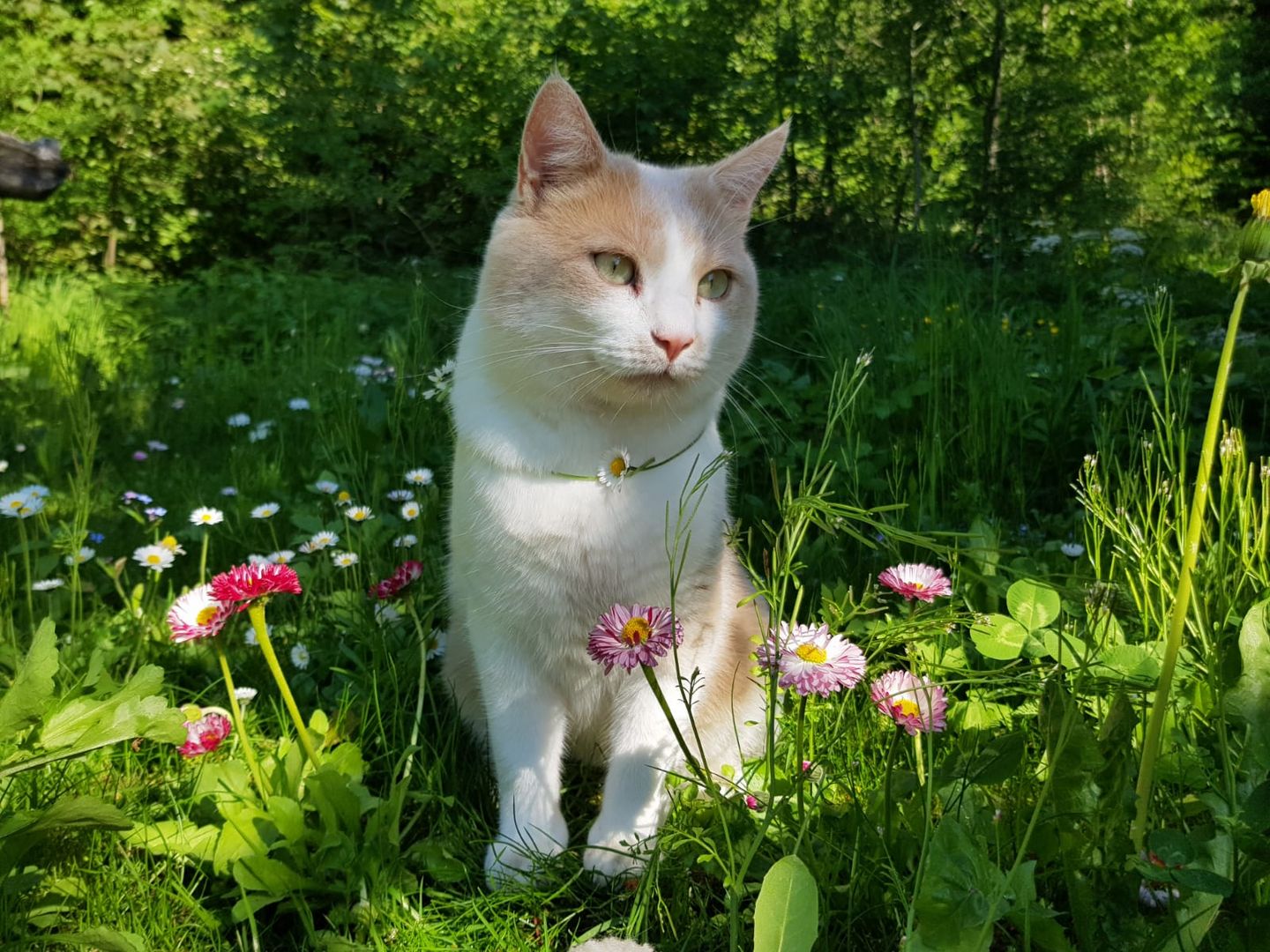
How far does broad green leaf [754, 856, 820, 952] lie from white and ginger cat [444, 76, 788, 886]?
0.54m

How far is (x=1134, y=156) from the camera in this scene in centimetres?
718

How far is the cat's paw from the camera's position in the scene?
135cm

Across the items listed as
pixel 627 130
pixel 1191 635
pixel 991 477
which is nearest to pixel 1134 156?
pixel 627 130

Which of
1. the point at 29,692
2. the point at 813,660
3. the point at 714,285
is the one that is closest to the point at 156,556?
the point at 29,692

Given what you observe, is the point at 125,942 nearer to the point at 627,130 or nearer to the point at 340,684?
the point at 340,684

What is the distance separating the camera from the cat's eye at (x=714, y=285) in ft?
5.18

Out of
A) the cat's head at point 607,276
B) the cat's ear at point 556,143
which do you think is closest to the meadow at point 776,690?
the cat's head at point 607,276

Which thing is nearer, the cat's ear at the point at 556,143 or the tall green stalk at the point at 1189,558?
the tall green stalk at the point at 1189,558

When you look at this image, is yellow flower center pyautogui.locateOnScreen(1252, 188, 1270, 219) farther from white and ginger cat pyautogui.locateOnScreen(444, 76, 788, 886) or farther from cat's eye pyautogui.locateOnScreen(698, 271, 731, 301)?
cat's eye pyautogui.locateOnScreen(698, 271, 731, 301)

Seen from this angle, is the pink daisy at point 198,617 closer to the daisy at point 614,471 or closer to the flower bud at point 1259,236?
the daisy at point 614,471

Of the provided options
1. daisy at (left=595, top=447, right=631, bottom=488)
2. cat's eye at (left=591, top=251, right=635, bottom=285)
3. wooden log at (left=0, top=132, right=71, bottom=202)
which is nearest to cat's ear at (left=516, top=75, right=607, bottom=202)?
cat's eye at (left=591, top=251, right=635, bottom=285)

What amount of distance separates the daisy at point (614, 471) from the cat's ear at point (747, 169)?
577 millimetres

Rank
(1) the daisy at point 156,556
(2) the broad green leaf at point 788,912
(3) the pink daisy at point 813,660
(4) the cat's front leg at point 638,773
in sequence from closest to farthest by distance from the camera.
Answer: (2) the broad green leaf at point 788,912, (3) the pink daisy at point 813,660, (4) the cat's front leg at point 638,773, (1) the daisy at point 156,556

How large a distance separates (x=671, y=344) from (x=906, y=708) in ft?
2.05
